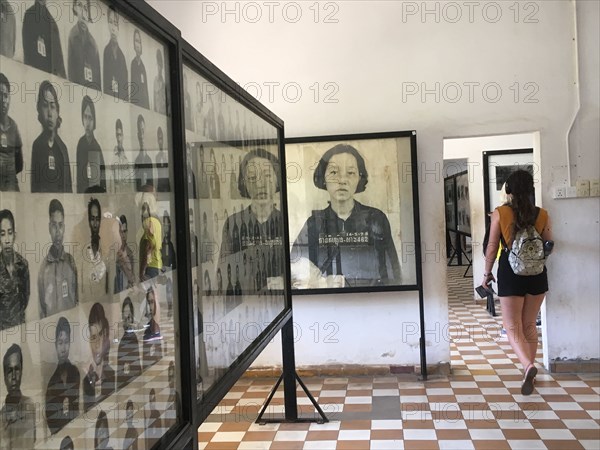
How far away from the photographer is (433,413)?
16.0ft

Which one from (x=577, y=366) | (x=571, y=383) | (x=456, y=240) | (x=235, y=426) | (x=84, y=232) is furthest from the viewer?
(x=456, y=240)

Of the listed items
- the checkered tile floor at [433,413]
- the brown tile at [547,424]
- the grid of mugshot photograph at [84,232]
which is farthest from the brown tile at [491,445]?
the grid of mugshot photograph at [84,232]

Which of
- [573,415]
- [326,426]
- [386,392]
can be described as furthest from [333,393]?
[573,415]

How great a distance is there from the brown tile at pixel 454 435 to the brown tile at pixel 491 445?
9cm

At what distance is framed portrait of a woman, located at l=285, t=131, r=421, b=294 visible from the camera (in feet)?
19.4

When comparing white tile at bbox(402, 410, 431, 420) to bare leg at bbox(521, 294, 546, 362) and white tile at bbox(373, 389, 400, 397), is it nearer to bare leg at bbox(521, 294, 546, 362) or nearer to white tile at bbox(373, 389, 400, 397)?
white tile at bbox(373, 389, 400, 397)

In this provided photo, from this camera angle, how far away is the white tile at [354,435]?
4.38 meters

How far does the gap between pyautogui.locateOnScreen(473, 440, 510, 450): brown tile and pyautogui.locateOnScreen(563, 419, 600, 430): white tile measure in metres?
0.59

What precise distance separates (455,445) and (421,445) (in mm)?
220

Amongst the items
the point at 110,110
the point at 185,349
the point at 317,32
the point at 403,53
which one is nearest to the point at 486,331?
the point at 403,53

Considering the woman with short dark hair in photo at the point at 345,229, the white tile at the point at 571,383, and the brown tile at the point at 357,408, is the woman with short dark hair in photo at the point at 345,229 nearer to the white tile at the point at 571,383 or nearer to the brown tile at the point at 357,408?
the brown tile at the point at 357,408

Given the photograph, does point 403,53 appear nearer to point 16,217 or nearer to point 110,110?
point 110,110

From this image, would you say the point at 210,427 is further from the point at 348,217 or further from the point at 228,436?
the point at 348,217

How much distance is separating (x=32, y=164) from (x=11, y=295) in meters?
0.26
